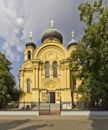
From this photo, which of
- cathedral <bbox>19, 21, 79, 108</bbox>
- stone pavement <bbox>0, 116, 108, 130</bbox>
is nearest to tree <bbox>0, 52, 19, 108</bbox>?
cathedral <bbox>19, 21, 79, 108</bbox>

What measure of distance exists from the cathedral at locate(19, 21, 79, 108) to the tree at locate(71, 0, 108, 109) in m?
22.3

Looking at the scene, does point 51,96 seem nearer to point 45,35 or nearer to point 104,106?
point 45,35

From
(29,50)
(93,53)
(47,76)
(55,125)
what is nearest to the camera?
(55,125)

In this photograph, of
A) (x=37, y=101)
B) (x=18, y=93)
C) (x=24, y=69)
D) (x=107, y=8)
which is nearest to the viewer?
(x=107, y=8)

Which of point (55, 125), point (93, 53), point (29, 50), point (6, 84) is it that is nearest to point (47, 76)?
point (29, 50)

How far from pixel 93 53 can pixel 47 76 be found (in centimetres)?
2697

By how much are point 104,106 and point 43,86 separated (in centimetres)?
2354

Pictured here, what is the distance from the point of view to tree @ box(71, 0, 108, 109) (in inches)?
1291

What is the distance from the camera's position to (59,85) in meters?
58.1

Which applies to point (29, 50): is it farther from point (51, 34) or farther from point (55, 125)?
point (55, 125)

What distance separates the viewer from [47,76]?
2328 inches

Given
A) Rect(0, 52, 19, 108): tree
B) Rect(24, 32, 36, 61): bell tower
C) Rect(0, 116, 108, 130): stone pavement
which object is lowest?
Rect(0, 116, 108, 130): stone pavement

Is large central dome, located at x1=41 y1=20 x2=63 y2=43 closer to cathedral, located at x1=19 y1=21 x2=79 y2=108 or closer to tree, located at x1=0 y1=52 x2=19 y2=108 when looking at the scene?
cathedral, located at x1=19 y1=21 x2=79 y2=108

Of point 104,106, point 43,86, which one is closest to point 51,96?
point 43,86
